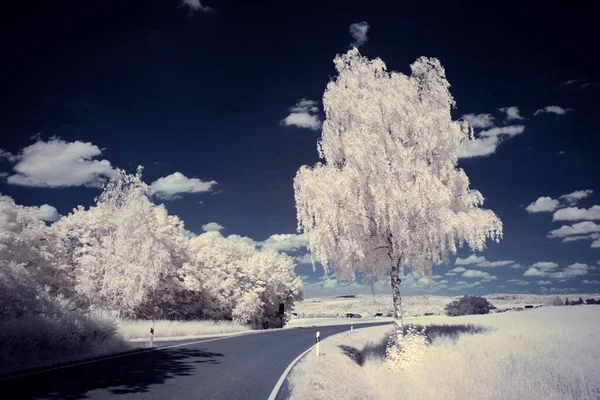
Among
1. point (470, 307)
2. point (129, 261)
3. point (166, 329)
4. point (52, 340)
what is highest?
point (129, 261)

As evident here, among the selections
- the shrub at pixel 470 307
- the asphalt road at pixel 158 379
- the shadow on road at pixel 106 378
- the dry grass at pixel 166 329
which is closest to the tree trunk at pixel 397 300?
the asphalt road at pixel 158 379

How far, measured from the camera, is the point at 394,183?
14.9 meters

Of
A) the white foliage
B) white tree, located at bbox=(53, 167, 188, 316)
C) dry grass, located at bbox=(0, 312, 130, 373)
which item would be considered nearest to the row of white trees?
white tree, located at bbox=(53, 167, 188, 316)

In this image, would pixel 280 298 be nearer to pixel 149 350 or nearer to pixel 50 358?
pixel 149 350

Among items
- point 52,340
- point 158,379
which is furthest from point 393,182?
point 52,340

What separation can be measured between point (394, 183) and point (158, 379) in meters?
10.0

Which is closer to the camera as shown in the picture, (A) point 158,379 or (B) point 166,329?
(A) point 158,379

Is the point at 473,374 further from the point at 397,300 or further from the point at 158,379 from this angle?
the point at 158,379

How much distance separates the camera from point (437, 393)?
438 inches

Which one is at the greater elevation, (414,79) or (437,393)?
(414,79)

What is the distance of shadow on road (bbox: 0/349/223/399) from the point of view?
7.93 meters

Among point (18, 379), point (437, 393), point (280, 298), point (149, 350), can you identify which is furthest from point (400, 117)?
point (280, 298)

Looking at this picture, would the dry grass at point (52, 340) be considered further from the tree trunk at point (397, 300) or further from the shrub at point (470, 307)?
the shrub at point (470, 307)

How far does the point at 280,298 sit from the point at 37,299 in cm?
3327
